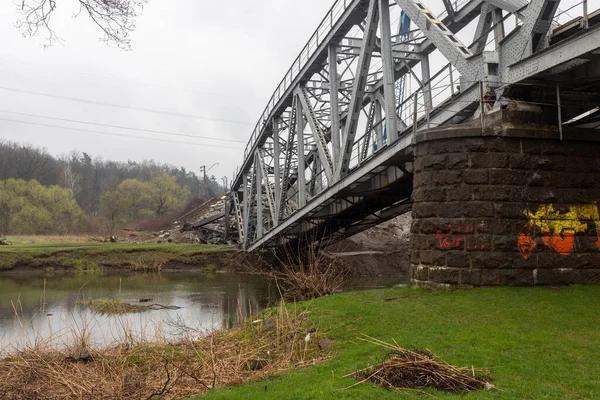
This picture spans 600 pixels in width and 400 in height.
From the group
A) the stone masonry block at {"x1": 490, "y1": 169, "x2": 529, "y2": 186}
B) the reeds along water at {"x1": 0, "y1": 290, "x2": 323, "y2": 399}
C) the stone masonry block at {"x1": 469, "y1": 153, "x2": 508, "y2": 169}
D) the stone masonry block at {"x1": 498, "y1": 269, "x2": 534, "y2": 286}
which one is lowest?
the reeds along water at {"x1": 0, "y1": 290, "x2": 323, "y2": 399}

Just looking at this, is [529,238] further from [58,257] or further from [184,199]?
[184,199]

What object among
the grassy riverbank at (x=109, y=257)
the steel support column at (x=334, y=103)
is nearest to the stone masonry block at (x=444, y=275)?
the steel support column at (x=334, y=103)

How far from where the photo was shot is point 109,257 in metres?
33.4

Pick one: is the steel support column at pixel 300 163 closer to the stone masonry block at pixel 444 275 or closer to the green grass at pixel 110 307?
the green grass at pixel 110 307

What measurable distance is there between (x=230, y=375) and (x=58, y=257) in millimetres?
28848

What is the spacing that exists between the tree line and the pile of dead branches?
5818 cm

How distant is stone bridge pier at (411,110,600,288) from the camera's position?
32.2 ft

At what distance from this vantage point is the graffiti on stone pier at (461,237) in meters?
9.91

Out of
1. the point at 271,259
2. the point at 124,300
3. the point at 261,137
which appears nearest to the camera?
the point at 124,300

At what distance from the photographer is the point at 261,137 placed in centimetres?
3053

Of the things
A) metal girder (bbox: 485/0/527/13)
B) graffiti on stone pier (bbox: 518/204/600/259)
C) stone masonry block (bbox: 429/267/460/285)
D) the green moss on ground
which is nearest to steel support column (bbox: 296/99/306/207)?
metal girder (bbox: 485/0/527/13)

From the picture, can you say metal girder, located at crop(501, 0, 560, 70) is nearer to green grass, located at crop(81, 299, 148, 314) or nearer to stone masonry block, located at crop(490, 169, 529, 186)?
stone masonry block, located at crop(490, 169, 529, 186)

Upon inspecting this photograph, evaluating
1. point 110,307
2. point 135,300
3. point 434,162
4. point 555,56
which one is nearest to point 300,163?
point 135,300

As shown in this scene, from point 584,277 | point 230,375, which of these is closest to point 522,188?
point 584,277
